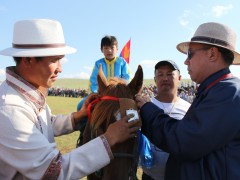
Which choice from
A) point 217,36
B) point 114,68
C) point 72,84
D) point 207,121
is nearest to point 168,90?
point 114,68

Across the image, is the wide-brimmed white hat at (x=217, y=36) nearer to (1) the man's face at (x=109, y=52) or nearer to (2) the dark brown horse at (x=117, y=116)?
(2) the dark brown horse at (x=117, y=116)

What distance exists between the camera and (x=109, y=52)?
6.55 metres

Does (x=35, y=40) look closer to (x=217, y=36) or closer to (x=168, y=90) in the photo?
(x=217, y=36)

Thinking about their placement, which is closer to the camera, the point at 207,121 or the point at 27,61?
the point at 207,121

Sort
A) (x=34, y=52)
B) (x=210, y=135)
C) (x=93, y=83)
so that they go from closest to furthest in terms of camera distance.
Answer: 1. (x=210, y=135)
2. (x=34, y=52)
3. (x=93, y=83)

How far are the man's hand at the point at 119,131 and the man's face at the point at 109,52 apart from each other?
374cm

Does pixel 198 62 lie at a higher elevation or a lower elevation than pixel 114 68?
higher

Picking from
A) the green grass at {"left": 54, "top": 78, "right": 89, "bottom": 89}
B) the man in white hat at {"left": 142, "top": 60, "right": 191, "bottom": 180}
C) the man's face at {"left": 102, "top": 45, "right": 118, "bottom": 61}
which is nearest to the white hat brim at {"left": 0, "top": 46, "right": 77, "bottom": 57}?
the man in white hat at {"left": 142, "top": 60, "right": 191, "bottom": 180}

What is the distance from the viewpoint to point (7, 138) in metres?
2.38

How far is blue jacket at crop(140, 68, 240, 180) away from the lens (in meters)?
2.56

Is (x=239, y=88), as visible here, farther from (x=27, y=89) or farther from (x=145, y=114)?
(x=27, y=89)

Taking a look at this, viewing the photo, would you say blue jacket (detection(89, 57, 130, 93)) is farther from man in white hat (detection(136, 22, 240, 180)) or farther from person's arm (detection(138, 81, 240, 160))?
person's arm (detection(138, 81, 240, 160))

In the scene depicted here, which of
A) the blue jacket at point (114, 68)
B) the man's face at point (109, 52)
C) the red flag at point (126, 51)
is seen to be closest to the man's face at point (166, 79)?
the blue jacket at point (114, 68)

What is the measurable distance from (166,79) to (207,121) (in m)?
2.77
